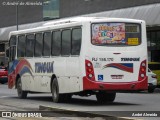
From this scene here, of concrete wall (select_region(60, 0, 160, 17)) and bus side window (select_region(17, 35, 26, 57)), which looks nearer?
bus side window (select_region(17, 35, 26, 57))

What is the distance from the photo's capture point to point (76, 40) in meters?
19.6

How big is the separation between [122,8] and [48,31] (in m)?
22.7

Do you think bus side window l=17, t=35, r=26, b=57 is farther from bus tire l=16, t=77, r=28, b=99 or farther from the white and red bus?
the white and red bus

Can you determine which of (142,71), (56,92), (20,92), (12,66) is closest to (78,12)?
(12,66)

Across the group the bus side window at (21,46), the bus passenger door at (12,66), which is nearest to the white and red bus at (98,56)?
the bus side window at (21,46)

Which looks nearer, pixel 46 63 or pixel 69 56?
pixel 69 56

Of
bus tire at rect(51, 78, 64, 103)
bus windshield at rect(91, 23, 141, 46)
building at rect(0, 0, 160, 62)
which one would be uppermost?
building at rect(0, 0, 160, 62)

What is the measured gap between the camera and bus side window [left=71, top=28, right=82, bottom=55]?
63.5 ft

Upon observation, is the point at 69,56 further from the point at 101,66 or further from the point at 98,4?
the point at 98,4

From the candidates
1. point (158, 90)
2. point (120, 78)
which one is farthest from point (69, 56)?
point (158, 90)

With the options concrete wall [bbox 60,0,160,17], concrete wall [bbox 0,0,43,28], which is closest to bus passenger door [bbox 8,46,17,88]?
concrete wall [bbox 60,0,160,17]

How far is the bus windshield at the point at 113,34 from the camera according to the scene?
19.2 metres

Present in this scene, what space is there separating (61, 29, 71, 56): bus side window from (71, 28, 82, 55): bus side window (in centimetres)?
31

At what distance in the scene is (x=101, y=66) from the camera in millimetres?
19016
